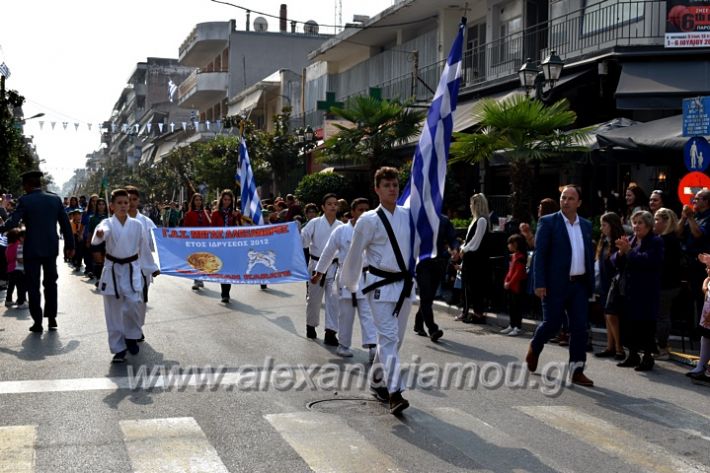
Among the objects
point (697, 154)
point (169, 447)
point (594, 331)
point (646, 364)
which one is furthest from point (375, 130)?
point (169, 447)

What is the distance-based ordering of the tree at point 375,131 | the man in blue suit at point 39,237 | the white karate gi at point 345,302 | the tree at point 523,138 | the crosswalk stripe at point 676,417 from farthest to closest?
the tree at point 375,131, the tree at point 523,138, the man in blue suit at point 39,237, the white karate gi at point 345,302, the crosswalk stripe at point 676,417

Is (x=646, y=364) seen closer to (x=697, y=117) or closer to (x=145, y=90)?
(x=697, y=117)

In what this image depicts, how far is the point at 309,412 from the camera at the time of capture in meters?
7.45

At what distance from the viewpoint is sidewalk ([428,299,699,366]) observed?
10758 millimetres

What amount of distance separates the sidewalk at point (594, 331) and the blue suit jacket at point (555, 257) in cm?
208

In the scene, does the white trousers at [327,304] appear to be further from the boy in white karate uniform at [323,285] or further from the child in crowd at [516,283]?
the child in crowd at [516,283]

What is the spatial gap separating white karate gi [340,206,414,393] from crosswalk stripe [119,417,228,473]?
1634 millimetres

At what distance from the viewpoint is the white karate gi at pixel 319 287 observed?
37.6 feet

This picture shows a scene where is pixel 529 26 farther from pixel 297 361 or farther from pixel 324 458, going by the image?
pixel 324 458

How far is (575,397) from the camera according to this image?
330 inches

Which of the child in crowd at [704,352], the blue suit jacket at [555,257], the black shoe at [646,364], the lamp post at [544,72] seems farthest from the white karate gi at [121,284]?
the lamp post at [544,72]

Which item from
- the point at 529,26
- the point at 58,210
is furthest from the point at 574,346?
the point at 529,26

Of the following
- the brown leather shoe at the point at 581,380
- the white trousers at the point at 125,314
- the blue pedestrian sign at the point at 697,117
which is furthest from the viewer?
the blue pedestrian sign at the point at 697,117

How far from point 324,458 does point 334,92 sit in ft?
119
